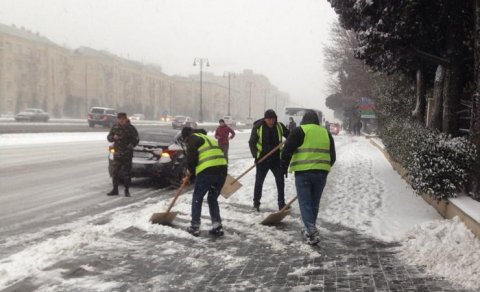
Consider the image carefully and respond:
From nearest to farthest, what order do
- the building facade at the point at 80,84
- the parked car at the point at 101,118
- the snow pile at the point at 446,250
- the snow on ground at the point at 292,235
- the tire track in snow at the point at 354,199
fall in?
the snow pile at the point at 446,250, the snow on ground at the point at 292,235, the tire track in snow at the point at 354,199, the parked car at the point at 101,118, the building facade at the point at 80,84

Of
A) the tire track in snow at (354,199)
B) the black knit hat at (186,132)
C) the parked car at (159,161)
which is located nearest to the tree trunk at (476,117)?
the tire track in snow at (354,199)

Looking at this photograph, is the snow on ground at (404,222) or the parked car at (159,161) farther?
the parked car at (159,161)

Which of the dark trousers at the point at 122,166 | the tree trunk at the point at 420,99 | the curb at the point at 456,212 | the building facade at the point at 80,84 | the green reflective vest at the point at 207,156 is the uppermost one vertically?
the building facade at the point at 80,84

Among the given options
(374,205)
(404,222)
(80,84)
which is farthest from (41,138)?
(80,84)

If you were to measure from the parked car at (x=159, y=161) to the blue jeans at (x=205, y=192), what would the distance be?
14.7ft

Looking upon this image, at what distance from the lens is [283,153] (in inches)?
259

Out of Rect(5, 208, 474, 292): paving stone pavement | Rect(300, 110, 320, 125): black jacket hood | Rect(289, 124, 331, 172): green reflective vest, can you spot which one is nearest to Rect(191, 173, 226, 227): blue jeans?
Rect(5, 208, 474, 292): paving stone pavement

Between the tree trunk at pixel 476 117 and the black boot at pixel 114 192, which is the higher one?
the tree trunk at pixel 476 117

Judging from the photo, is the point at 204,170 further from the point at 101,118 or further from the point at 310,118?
the point at 101,118

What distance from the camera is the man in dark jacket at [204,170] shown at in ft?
22.3

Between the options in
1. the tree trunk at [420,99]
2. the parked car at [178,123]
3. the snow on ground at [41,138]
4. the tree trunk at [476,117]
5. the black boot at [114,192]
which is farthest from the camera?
the parked car at [178,123]

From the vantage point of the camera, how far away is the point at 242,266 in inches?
218

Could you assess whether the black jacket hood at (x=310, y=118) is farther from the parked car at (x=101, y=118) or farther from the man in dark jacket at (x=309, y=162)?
the parked car at (x=101, y=118)

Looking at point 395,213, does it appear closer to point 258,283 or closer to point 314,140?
point 314,140
